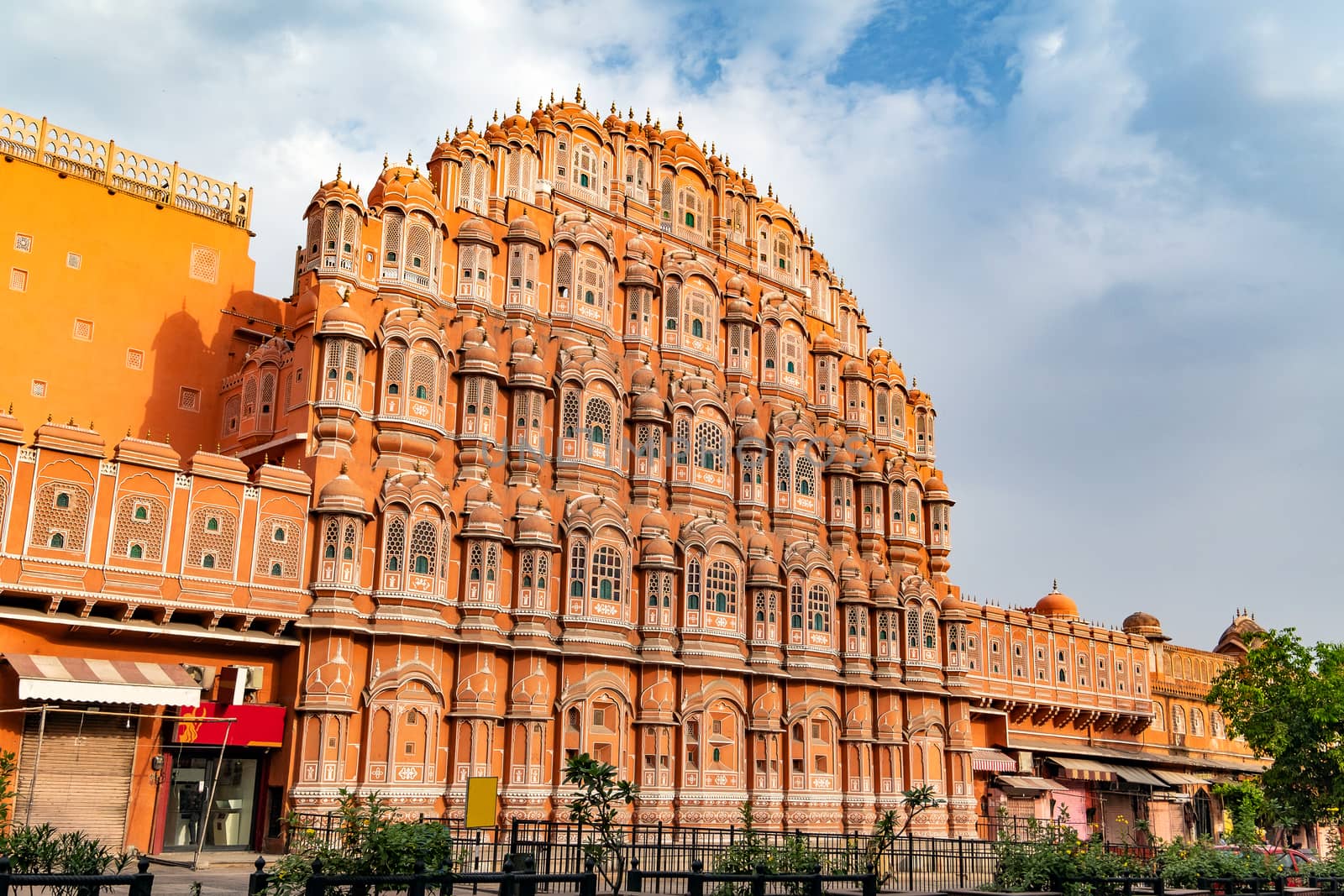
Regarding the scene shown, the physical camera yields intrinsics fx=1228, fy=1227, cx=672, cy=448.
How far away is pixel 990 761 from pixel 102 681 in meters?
35.8

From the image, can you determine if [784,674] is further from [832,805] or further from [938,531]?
[938,531]

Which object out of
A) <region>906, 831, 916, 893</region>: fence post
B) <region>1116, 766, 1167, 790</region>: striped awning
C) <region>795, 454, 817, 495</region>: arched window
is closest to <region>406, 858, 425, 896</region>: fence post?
<region>906, 831, 916, 893</region>: fence post

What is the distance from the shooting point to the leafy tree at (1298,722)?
49.0 metres

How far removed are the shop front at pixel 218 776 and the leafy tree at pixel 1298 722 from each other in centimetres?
3814

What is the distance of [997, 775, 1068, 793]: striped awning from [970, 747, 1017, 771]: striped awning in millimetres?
396

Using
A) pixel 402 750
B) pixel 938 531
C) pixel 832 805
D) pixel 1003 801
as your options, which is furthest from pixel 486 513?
pixel 1003 801

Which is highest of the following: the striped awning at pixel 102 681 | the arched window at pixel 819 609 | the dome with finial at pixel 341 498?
the dome with finial at pixel 341 498

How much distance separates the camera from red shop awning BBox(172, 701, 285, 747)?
30852mm

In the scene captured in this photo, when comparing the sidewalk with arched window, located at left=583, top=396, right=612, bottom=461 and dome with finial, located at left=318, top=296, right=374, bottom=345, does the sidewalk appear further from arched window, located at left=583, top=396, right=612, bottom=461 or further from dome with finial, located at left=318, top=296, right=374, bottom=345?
arched window, located at left=583, top=396, right=612, bottom=461

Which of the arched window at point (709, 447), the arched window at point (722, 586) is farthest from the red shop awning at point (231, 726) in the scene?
the arched window at point (709, 447)

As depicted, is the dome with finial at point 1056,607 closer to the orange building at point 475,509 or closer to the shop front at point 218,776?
the orange building at point 475,509

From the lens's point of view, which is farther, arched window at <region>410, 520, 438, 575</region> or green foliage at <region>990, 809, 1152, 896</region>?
arched window at <region>410, 520, 438, 575</region>

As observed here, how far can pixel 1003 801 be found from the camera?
51562 millimetres

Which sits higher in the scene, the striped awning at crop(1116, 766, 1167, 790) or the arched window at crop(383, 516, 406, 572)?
the arched window at crop(383, 516, 406, 572)
